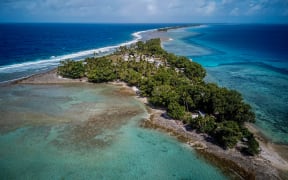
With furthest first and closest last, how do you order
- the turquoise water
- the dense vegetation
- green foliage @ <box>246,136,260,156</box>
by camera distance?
the dense vegetation < green foliage @ <box>246,136,260,156</box> < the turquoise water

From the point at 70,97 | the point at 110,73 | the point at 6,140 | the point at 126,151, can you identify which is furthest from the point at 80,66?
the point at 126,151

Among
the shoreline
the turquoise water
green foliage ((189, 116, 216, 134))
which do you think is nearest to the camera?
the shoreline

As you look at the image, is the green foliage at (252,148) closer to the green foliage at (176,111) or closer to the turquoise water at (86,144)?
the turquoise water at (86,144)

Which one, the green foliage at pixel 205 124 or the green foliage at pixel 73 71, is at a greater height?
the green foliage at pixel 73 71

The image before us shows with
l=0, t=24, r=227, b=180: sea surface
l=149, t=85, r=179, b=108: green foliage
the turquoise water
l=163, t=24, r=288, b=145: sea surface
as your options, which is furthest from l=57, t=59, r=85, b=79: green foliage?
l=163, t=24, r=288, b=145: sea surface

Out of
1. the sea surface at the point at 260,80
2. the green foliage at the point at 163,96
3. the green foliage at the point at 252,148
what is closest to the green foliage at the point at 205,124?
the green foliage at the point at 252,148

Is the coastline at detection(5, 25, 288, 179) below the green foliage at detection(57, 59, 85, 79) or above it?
below

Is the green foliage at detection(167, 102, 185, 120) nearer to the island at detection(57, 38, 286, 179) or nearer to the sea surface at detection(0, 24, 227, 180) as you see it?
the island at detection(57, 38, 286, 179)

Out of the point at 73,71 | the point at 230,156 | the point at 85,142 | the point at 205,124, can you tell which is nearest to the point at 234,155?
the point at 230,156
